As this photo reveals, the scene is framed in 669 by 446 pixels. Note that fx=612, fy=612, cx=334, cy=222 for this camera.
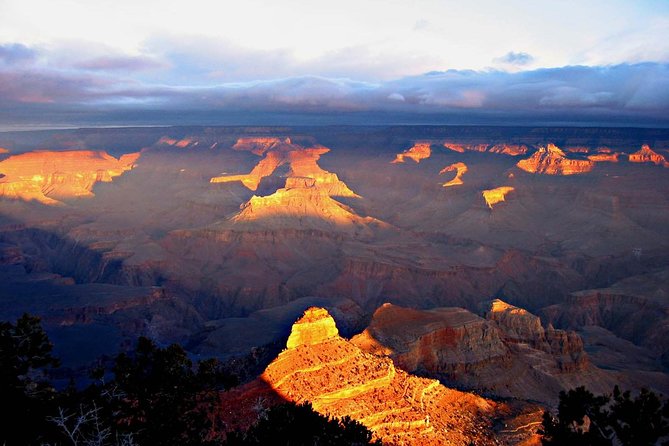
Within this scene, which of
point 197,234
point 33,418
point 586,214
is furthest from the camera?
point 586,214

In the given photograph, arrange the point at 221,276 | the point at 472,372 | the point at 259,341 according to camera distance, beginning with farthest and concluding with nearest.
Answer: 1. the point at 221,276
2. the point at 259,341
3. the point at 472,372

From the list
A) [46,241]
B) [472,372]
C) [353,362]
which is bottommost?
[46,241]

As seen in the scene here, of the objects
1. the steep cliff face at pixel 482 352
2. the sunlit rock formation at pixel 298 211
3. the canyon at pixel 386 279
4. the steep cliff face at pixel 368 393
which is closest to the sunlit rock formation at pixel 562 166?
the canyon at pixel 386 279

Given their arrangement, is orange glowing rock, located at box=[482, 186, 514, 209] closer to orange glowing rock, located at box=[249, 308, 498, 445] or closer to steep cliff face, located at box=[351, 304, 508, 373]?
steep cliff face, located at box=[351, 304, 508, 373]

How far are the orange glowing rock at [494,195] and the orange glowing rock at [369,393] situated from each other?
Result: 124130mm

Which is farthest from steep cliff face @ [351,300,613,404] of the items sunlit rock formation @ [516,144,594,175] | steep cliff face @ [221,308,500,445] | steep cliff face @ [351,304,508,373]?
sunlit rock formation @ [516,144,594,175]

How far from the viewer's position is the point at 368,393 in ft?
102

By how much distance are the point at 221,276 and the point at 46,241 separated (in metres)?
54.9

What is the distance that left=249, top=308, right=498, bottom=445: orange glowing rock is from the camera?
2936cm

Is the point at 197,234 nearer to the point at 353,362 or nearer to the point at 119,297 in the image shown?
the point at 119,297

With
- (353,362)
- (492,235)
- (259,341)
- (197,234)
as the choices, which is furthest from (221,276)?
(353,362)

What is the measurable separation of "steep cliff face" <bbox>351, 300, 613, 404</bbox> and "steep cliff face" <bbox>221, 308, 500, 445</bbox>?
9.74m

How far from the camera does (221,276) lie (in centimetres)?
11394

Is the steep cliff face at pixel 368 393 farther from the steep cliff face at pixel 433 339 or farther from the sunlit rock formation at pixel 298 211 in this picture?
the sunlit rock formation at pixel 298 211
